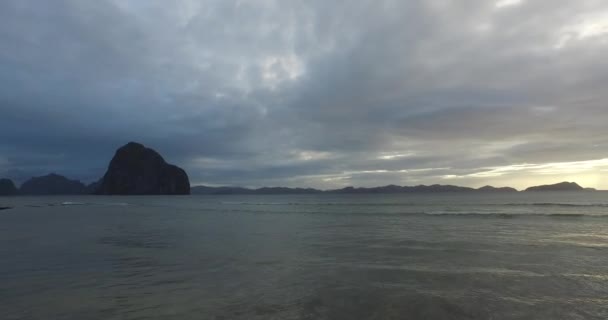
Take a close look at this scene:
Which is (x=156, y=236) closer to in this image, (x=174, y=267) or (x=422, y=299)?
(x=174, y=267)

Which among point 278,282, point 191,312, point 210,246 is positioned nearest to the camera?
point 191,312

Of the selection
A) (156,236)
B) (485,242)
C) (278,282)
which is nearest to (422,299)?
(278,282)

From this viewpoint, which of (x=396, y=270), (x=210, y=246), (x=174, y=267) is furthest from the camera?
(x=210, y=246)

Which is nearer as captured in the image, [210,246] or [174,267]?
[174,267]

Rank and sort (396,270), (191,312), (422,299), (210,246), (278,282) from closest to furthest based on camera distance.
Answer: (191,312)
(422,299)
(278,282)
(396,270)
(210,246)

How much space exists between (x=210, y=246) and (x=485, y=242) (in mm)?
18972

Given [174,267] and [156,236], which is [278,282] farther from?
[156,236]

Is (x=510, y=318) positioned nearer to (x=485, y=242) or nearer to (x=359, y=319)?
(x=359, y=319)

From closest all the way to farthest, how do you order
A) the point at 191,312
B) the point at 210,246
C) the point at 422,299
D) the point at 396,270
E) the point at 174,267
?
the point at 191,312 → the point at 422,299 → the point at 396,270 → the point at 174,267 → the point at 210,246

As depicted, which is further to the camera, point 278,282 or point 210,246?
point 210,246

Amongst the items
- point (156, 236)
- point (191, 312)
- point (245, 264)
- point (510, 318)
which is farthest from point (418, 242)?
point (156, 236)

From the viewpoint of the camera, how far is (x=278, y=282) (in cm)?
1269

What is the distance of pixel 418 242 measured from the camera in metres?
22.9

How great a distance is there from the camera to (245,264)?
53.1ft
